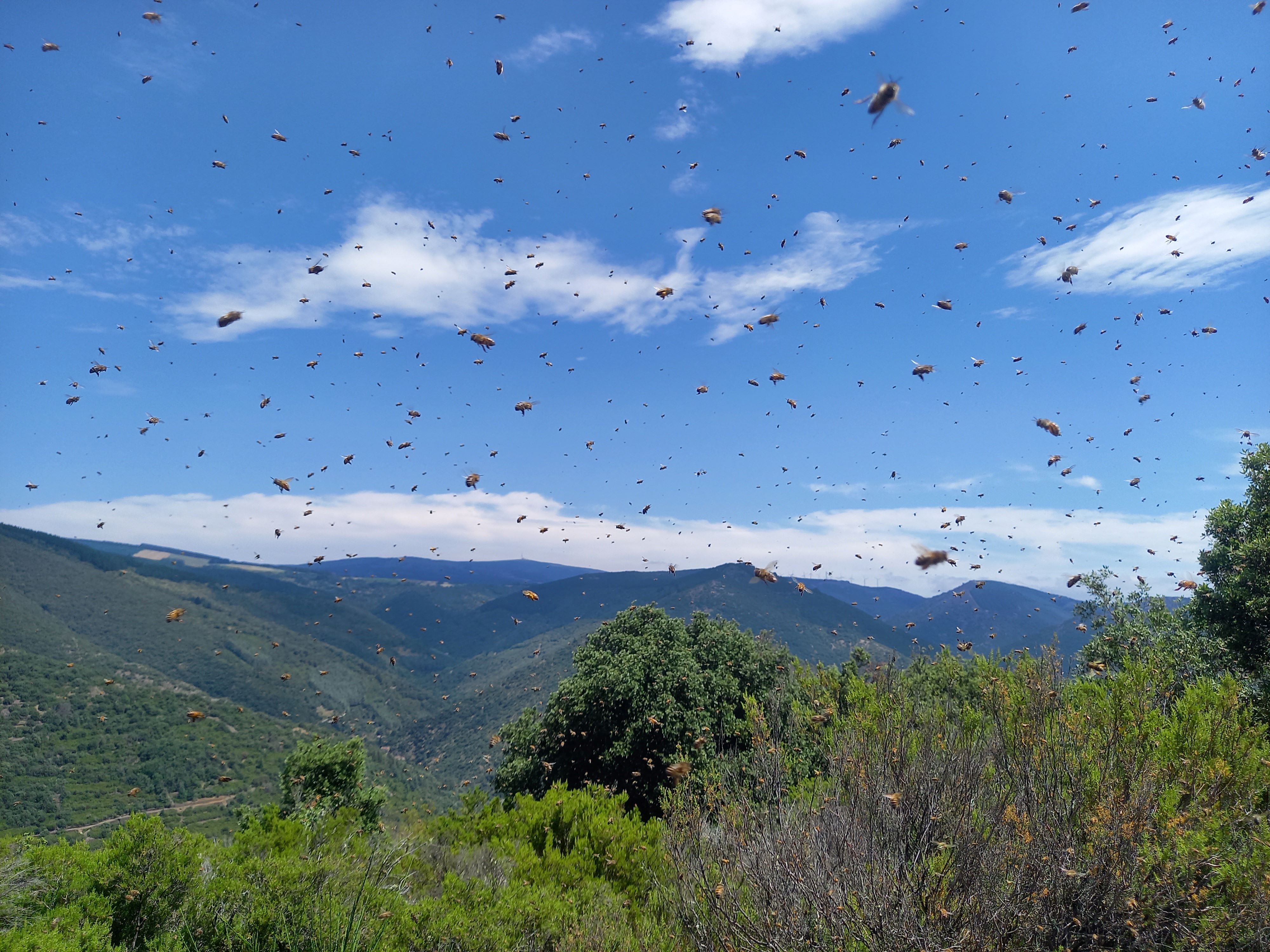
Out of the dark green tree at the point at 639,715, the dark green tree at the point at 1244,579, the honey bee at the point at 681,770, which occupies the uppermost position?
the dark green tree at the point at 1244,579

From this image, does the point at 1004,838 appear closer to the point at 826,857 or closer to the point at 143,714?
the point at 826,857

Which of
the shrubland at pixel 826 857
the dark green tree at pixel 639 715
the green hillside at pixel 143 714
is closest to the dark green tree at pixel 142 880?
the shrubland at pixel 826 857

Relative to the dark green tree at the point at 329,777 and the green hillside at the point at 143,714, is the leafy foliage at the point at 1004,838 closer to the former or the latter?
the green hillside at the point at 143,714

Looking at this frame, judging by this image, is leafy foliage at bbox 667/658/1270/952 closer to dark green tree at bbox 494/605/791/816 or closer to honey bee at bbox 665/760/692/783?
honey bee at bbox 665/760/692/783

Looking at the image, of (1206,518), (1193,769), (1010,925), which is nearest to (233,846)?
(1010,925)

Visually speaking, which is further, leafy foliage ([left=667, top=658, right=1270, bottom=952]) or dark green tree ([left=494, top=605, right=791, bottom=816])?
dark green tree ([left=494, top=605, right=791, bottom=816])

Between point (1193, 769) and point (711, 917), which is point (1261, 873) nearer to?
point (1193, 769)

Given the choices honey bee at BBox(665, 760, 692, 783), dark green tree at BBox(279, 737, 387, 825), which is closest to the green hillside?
dark green tree at BBox(279, 737, 387, 825)
